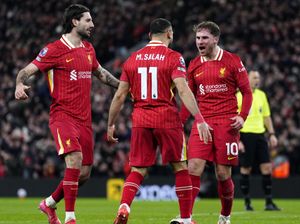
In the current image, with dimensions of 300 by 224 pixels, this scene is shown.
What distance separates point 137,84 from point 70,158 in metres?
1.20

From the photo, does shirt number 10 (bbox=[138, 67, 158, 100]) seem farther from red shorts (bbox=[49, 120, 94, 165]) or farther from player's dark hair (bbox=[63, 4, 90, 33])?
player's dark hair (bbox=[63, 4, 90, 33])

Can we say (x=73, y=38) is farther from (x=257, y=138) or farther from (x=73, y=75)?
(x=257, y=138)

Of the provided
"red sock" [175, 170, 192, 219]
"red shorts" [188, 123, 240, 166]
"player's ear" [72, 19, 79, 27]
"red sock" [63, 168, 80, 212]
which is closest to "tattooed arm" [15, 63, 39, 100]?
"player's ear" [72, 19, 79, 27]

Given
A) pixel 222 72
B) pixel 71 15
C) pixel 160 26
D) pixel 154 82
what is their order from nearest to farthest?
pixel 154 82
pixel 160 26
pixel 71 15
pixel 222 72

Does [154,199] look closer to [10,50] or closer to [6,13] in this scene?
[10,50]

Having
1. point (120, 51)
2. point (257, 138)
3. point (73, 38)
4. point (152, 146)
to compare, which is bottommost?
point (152, 146)

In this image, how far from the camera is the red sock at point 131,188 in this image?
33.9 feet

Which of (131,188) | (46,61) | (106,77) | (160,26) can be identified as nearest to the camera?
(131,188)

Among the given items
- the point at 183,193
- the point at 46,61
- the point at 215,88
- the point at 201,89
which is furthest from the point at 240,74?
the point at 46,61

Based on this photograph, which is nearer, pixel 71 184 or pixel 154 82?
pixel 154 82

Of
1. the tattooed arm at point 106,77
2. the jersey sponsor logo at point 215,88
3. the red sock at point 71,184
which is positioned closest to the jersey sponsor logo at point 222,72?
the jersey sponsor logo at point 215,88

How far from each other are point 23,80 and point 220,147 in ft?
8.69

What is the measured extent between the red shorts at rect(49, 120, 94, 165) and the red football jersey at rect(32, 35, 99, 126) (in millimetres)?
88

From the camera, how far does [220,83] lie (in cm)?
1181
